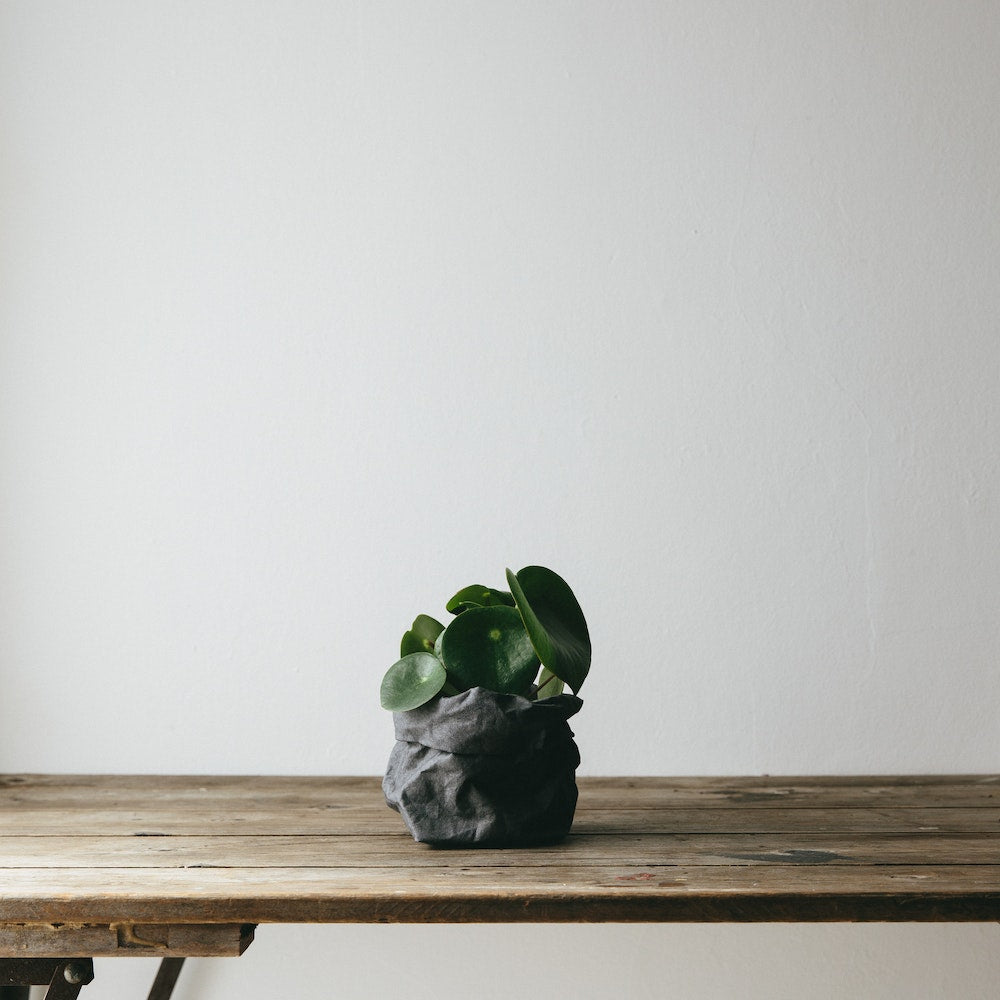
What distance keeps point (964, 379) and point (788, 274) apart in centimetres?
30

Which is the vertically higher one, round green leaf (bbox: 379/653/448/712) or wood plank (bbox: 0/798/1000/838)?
round green leaf (bbox: 379/653/448/712)

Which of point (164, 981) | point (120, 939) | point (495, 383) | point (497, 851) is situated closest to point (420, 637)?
point (497, 851)

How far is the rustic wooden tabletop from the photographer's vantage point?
763 mm

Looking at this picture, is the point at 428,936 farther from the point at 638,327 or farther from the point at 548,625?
the point at 638,327

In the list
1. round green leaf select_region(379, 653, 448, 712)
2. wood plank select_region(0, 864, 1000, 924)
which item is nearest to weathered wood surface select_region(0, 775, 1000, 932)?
wood plank select_region(0, 864, 1000, 924)

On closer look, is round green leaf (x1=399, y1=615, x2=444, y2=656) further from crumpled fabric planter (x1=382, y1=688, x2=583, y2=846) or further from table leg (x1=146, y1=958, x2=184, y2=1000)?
table leg (x1=146, y1=958, x2=184, y2=1000)

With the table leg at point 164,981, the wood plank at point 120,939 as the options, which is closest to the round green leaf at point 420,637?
the wood plank at point 120,939

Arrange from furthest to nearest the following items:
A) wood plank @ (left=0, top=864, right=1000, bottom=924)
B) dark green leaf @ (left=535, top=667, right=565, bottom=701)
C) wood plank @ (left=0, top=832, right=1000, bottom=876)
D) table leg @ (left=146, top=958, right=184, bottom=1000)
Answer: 1. table leg @ (left=146, top=958, right=184, bottom=1000)
2. dark green leaf @ (left=535, top=667, right=565, bottom=701)
3. wood plank @ (left=0, top=832, right=1000, bottom=876)
4. wood plank @ (left=0, top=864, right=1000, bottom=924)

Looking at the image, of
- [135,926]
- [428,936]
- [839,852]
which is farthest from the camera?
[428,936]

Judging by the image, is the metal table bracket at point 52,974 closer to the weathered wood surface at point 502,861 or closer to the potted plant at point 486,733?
the weathered wood surface at point 502,861

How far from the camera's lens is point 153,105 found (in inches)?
55.6

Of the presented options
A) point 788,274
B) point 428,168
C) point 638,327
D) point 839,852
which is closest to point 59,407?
point 428,168

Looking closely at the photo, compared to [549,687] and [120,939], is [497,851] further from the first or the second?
[120,939]

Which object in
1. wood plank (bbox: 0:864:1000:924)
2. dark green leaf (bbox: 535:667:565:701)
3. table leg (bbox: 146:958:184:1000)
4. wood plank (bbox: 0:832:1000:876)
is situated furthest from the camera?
table leg (bbox: 146:958:184:1000)
